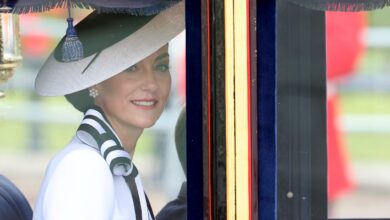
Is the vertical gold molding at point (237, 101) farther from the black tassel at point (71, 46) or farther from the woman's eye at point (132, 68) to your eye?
the black tassel at point (71, 46)

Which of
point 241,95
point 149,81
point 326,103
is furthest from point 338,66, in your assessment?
point 149,81

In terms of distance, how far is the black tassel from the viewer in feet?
7.70

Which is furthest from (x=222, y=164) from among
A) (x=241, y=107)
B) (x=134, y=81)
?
(x=134, y=81)

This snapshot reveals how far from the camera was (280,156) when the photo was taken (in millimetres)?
2377

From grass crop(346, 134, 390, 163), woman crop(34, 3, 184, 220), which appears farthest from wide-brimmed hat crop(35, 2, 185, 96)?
grass crop(346, 134, 390, 163)

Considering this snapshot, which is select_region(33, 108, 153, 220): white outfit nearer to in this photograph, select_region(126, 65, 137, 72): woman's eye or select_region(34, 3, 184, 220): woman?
select_region(34, 3, 184, 220): woman

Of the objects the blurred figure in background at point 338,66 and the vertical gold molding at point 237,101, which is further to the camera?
the blurred figure in background at point 338,66

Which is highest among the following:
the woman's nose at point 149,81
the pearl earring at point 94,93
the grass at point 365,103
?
the woman's nose at point 149,81

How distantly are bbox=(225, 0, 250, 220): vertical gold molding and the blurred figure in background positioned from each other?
0.23m

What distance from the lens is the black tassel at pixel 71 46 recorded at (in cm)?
235

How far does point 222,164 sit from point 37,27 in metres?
0.53

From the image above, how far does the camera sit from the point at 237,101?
229cm

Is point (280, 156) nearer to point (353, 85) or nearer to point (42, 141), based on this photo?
point (353, 85)

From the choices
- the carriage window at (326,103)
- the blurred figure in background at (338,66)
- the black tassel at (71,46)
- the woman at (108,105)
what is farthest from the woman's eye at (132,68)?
the blurred figure in background at (338,66)
